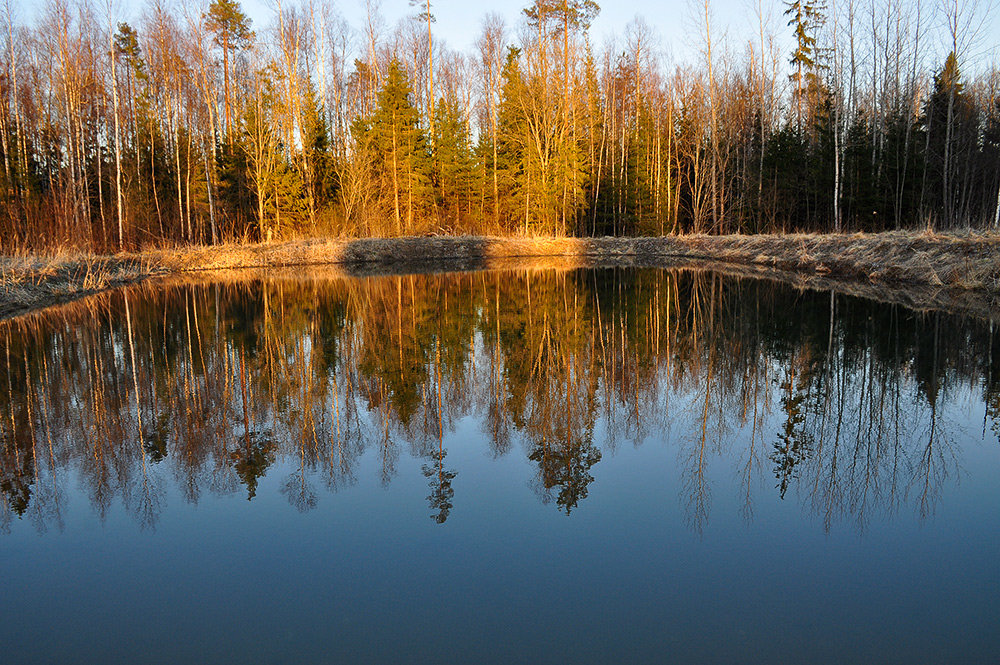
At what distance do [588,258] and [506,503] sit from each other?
89.6ft

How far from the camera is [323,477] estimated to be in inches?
190

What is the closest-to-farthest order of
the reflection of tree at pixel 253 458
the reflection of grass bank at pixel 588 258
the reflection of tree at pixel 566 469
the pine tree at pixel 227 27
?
→ the reflection of tree at pixel 566 469 → the reflection of tree at pixel 253 458 → the reflection of grass bank at pixel 588 258 → the pine tree at pixel 227 27

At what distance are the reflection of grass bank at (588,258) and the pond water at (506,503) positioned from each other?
637 cm

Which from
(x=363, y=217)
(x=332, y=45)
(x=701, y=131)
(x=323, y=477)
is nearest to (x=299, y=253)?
(x=363, y=217)

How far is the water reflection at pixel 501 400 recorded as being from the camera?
15.4ft

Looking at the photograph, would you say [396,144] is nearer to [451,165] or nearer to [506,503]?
[451,165]

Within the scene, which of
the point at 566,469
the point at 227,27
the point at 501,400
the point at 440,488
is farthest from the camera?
the point at 227,27

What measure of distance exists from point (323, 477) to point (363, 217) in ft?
93.5

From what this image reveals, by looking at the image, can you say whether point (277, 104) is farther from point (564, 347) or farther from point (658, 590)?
point (658, 590)

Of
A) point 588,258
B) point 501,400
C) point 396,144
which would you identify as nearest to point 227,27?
point 396,144

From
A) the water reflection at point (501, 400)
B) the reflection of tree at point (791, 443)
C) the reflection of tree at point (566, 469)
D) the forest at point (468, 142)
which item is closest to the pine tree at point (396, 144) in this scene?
the forest at point (468, 142)

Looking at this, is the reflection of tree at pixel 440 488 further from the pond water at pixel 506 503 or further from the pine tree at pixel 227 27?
the pine tree at pixel 227 27

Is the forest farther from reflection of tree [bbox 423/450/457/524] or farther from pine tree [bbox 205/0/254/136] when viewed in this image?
reflection of tree [bbox 423/450/457/524]

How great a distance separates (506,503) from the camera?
4.32m
